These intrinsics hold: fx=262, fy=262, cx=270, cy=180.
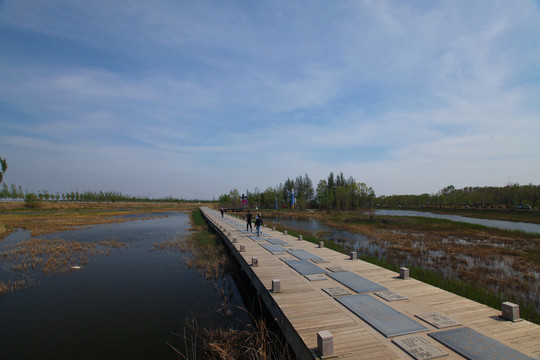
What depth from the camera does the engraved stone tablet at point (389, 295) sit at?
22.4ft

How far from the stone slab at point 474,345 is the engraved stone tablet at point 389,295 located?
1649 millimetres

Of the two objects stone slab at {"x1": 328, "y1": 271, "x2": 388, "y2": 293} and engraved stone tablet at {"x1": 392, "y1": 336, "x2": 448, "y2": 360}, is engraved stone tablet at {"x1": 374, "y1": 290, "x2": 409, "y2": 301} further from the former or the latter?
engraved stone tablet at {"x1": 392, "y1": 336, "x2": 448, "y2": 360}

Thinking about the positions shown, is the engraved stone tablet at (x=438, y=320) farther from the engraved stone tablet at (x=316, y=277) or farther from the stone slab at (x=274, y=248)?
the stone slab at (x=274, y=248)

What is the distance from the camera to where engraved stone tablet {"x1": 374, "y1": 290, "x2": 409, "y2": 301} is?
269 inches

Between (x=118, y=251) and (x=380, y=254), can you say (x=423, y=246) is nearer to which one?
(x=380, y=254)

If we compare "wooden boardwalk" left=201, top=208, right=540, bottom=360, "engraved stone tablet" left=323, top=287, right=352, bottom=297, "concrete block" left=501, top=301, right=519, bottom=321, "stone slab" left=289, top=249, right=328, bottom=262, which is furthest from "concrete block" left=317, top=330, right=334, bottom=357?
"stone slab" left=289, top=249, right=328, bottom=262

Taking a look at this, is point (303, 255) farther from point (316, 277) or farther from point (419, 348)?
point (419, 348)

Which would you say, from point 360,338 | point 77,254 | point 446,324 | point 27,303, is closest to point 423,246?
point 446,324

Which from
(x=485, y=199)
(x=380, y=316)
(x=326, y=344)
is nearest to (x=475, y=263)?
(x=380, y=316)

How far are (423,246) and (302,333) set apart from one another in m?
17.2

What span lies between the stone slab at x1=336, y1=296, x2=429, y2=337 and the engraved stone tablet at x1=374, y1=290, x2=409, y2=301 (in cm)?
34

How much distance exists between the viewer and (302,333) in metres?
5.27

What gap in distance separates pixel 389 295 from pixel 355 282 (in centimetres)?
124

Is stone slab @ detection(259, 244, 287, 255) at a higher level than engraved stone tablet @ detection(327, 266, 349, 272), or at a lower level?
lower
